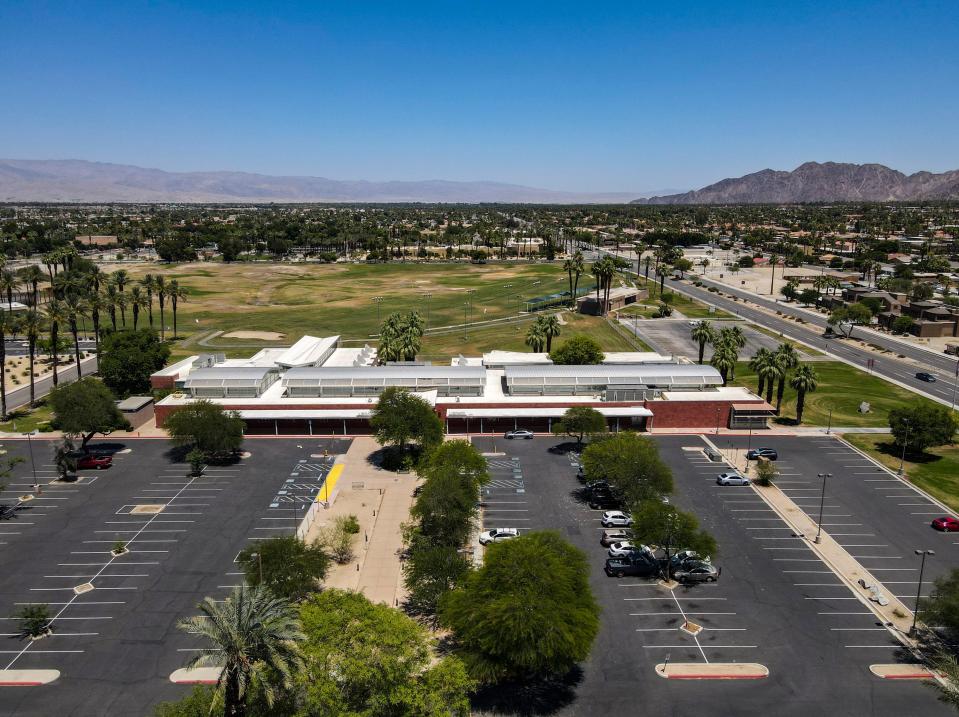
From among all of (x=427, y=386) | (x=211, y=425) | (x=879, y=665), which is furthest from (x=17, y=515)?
(x=879, y=665)

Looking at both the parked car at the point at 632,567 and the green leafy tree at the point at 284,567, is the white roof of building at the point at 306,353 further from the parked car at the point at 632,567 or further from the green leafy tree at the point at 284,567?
the parked car at the point at 632,567

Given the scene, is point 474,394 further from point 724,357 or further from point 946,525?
point 946,525

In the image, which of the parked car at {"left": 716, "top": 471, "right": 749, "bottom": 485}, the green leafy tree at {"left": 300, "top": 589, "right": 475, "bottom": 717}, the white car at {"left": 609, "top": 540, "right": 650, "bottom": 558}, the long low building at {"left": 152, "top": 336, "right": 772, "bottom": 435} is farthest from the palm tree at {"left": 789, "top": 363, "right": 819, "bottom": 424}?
the green leafy tree at {"left": 300, "top": 589, "right": 475, "bottom": 717}

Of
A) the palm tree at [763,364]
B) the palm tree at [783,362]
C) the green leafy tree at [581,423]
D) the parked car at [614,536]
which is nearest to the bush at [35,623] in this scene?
the parked car at [614,536]

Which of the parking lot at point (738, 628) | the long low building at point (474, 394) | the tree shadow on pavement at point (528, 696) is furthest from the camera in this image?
the long low building at point (474, 394)

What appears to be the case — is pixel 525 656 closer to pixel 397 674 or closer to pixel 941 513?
pixel 397 674

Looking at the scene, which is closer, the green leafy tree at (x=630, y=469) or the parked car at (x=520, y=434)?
the green leafy tree at (x=630, y=469)

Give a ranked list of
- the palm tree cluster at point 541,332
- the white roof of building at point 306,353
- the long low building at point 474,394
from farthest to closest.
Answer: the palm tree cluster at point 541,332, the white roof of building at point 306,353, the long low building at point 474,394

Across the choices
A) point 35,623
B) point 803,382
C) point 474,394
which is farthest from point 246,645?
point 803,382
